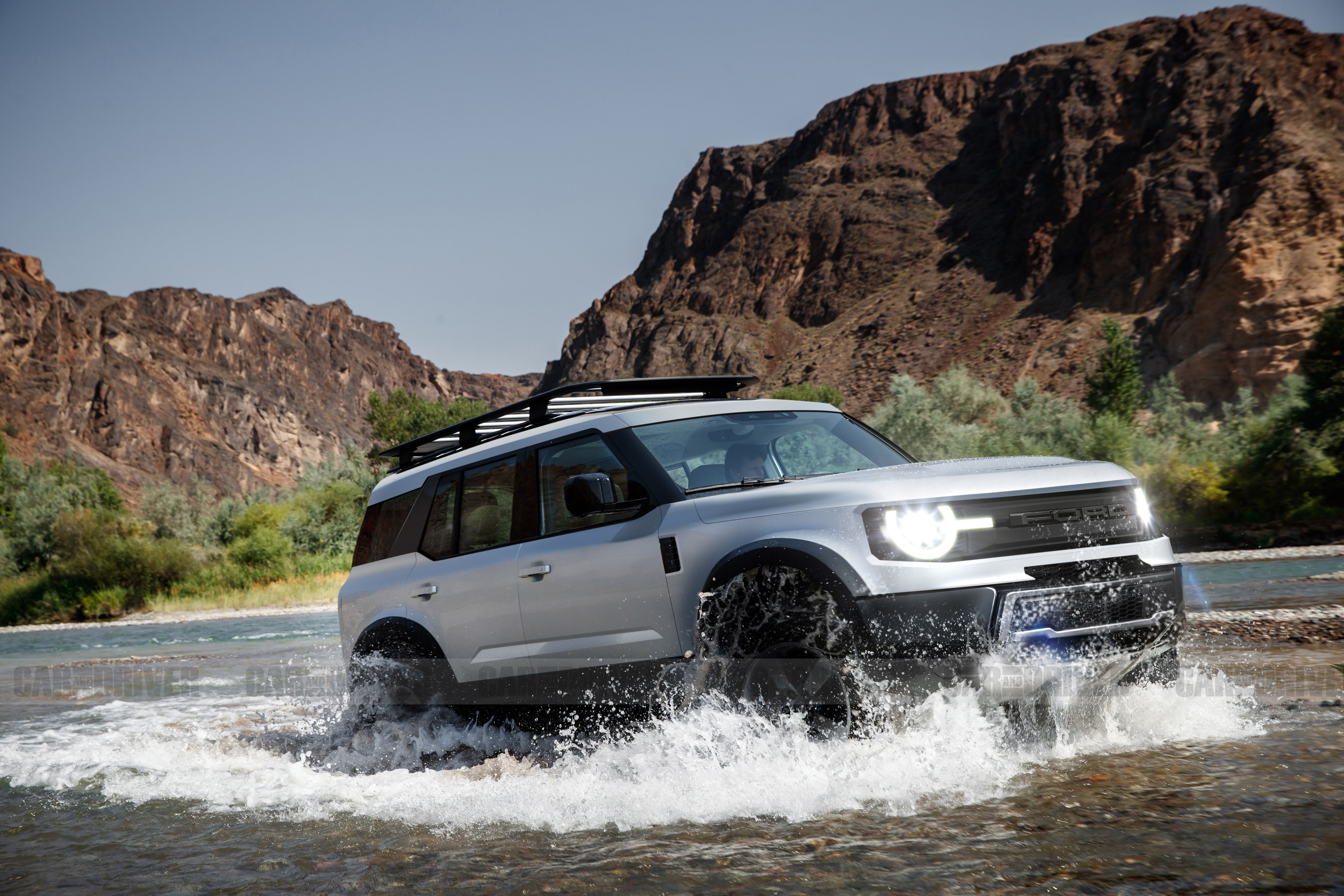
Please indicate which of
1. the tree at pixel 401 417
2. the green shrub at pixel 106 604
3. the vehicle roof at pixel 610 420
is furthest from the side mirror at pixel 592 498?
the tree at pixel 401 417

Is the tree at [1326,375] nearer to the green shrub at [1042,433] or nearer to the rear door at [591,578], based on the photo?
the green shrub at [1042,433]

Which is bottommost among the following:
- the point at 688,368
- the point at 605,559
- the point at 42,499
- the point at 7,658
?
the point at 7,658

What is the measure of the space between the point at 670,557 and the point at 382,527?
2.89m

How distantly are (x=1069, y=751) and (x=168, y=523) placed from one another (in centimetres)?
5692

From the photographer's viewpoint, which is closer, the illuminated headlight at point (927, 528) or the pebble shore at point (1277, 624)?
the illuminated headlight at point (927, 528)

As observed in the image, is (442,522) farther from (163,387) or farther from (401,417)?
(163,387)

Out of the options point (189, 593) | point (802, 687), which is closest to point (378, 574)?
point (802, 687)

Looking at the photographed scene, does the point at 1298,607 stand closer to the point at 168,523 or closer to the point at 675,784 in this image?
the point at 675,784

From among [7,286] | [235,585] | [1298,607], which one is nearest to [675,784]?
[1298,607]

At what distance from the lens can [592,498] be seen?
497cm

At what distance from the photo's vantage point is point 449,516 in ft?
20.5

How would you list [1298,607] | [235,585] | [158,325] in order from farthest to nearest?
[158,325]
[235,585]
[1298,607]

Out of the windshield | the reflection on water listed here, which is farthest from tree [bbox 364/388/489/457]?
the windshield

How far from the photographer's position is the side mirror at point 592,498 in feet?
16.3
